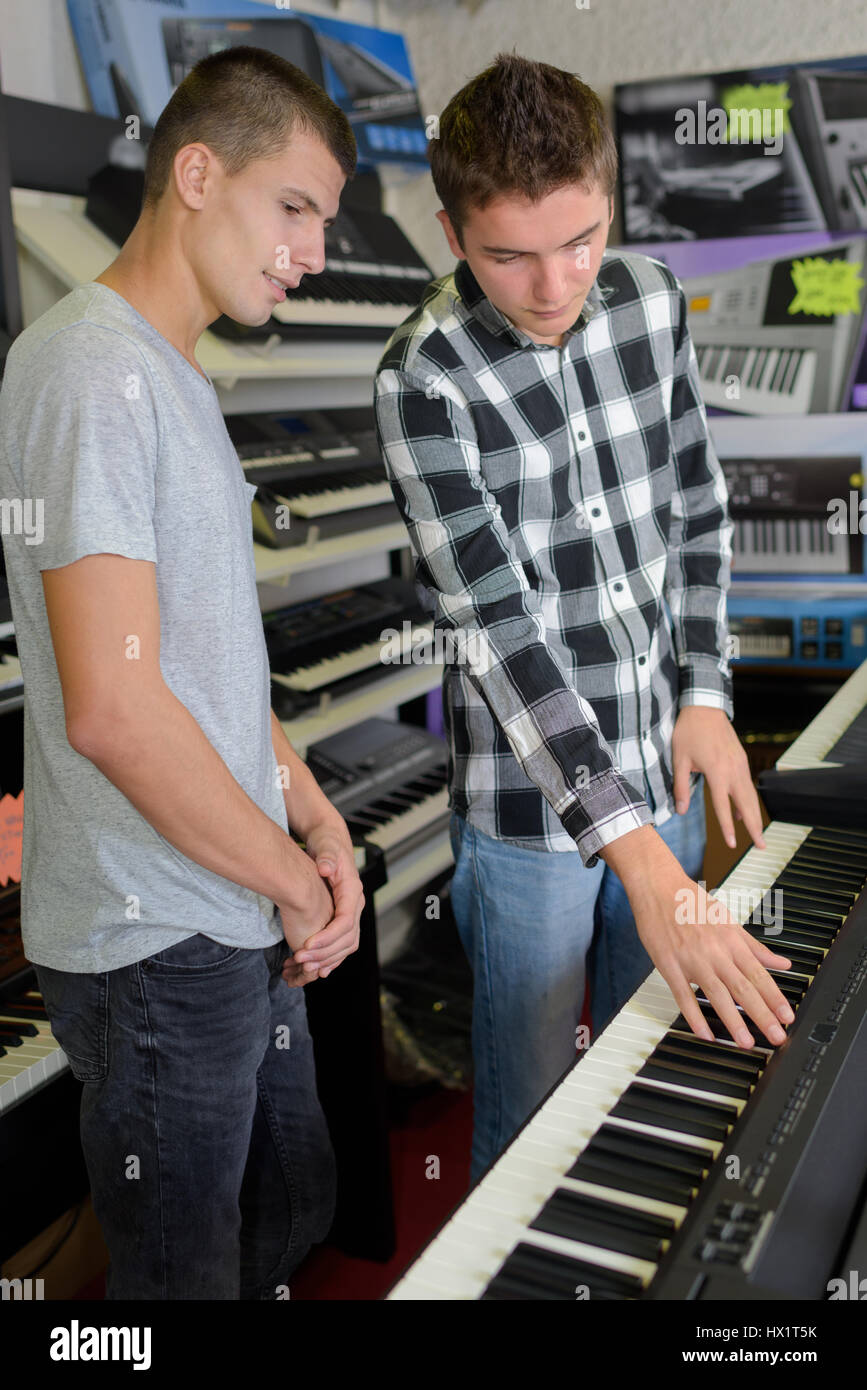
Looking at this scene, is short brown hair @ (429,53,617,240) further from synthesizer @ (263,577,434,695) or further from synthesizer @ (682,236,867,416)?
synthesizer @ (682,236,867,416)

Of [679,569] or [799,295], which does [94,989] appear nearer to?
[679,569]

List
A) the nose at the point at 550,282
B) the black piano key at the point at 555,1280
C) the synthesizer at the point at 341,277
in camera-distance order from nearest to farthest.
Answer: the black piano key at the point at 555,1280 → the nose at the point at 550,282 → the synthesizer at the point at 341,277

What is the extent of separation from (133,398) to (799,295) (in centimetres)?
230

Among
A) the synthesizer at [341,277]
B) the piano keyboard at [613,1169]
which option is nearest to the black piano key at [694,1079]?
the piano keyboard at [613,1169]

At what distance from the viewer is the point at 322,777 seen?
2.53 meters

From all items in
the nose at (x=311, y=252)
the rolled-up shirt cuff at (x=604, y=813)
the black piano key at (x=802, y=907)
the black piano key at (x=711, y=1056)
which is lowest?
the black piano key at (x=711, y=1056)

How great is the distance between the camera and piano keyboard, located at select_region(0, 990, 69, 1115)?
4.46 ft

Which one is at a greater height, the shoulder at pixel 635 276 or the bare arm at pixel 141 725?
the shoulder at pixel 635 276

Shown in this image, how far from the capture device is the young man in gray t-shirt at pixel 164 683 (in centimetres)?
103

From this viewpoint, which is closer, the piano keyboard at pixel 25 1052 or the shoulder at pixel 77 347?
the shoulder at pixel 77 347

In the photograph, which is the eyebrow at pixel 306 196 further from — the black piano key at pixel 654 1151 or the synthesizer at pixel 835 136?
the synthesizer at pixel 835 136

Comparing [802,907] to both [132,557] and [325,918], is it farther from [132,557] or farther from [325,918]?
[132,557]

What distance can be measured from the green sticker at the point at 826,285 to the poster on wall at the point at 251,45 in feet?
3.23

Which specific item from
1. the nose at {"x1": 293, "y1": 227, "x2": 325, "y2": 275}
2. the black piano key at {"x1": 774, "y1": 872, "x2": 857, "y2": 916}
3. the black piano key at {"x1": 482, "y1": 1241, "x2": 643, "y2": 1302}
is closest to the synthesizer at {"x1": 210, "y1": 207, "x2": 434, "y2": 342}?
the nose at {"x1": 293, "y1": 227, "x2": 325, "y2": 275}
